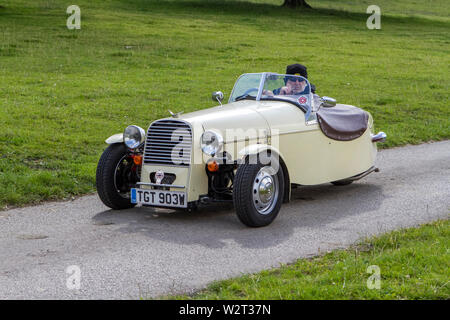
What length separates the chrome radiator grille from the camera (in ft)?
25.3

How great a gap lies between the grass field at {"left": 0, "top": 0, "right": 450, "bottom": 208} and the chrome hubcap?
9.82 feet

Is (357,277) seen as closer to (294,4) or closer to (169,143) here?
(169,143)

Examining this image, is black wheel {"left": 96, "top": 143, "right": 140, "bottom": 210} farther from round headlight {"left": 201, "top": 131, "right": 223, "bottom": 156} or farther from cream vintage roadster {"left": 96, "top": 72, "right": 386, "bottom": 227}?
round headlight {"left": 201, "top": 131, "right": 223, "bottom": 156}

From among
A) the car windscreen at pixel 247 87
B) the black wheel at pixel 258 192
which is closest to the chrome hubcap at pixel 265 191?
the black wheel at pixel 258 192

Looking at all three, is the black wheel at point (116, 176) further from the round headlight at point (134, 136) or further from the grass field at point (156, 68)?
the grass field at point (156, 68)

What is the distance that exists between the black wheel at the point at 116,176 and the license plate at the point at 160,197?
0.48m

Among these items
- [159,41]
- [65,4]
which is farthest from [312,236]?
[65,4]

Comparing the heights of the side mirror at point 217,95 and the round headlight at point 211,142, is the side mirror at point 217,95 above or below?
above

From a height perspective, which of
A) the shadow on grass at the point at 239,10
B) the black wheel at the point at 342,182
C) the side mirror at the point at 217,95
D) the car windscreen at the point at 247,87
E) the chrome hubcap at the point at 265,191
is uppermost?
the shadow on grass at the point at 239,10

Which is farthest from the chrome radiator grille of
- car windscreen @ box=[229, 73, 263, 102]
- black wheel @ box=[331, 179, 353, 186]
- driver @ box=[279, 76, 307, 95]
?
black wheel @ box=[331, 179, 353, 186]

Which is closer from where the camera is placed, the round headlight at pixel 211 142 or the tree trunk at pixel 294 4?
the round headlight at pixel 211 142

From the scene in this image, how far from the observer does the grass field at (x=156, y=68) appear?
11.3 meters

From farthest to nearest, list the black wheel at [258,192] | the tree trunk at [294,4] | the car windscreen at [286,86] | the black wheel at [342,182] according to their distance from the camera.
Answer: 1. the tree trunk at [294,4]
2. the black wheel at [342,182]
3. the car windscreen at [286,86]
4. the black wheel at [258,192]

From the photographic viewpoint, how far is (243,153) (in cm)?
747
